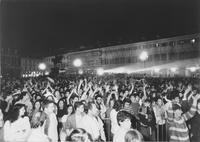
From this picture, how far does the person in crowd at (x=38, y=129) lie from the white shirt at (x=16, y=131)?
115mm

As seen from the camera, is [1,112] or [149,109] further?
[149,109]

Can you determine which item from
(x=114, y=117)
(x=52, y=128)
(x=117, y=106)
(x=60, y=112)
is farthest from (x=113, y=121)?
(x=52, y=128)

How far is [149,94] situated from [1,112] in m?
2.87

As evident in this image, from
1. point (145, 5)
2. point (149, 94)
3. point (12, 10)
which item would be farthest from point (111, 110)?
point (12, 10)

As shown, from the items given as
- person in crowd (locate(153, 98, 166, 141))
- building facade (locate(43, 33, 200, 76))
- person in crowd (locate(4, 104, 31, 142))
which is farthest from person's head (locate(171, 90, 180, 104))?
person in crowd (locate(4, 104, 31, 142))

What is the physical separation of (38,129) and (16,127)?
11.7 inches

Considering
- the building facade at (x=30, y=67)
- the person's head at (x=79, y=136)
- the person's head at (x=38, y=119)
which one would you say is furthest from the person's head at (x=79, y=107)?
the building facade at (x=30, y=67)

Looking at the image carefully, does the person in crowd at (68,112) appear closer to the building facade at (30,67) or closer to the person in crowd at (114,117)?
the person in crowd at (114,117)

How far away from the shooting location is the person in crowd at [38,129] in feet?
7.64

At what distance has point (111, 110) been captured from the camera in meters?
3.67

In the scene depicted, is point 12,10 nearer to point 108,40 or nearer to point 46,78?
point 46,78

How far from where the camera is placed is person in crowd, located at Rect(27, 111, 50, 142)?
2328 millimetres

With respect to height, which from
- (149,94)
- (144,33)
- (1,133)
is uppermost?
(144,33)

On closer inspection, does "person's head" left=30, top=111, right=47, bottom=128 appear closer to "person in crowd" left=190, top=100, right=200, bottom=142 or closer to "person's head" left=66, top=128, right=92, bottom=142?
"person's head" left=66, top=128, right=92, bottom=142
